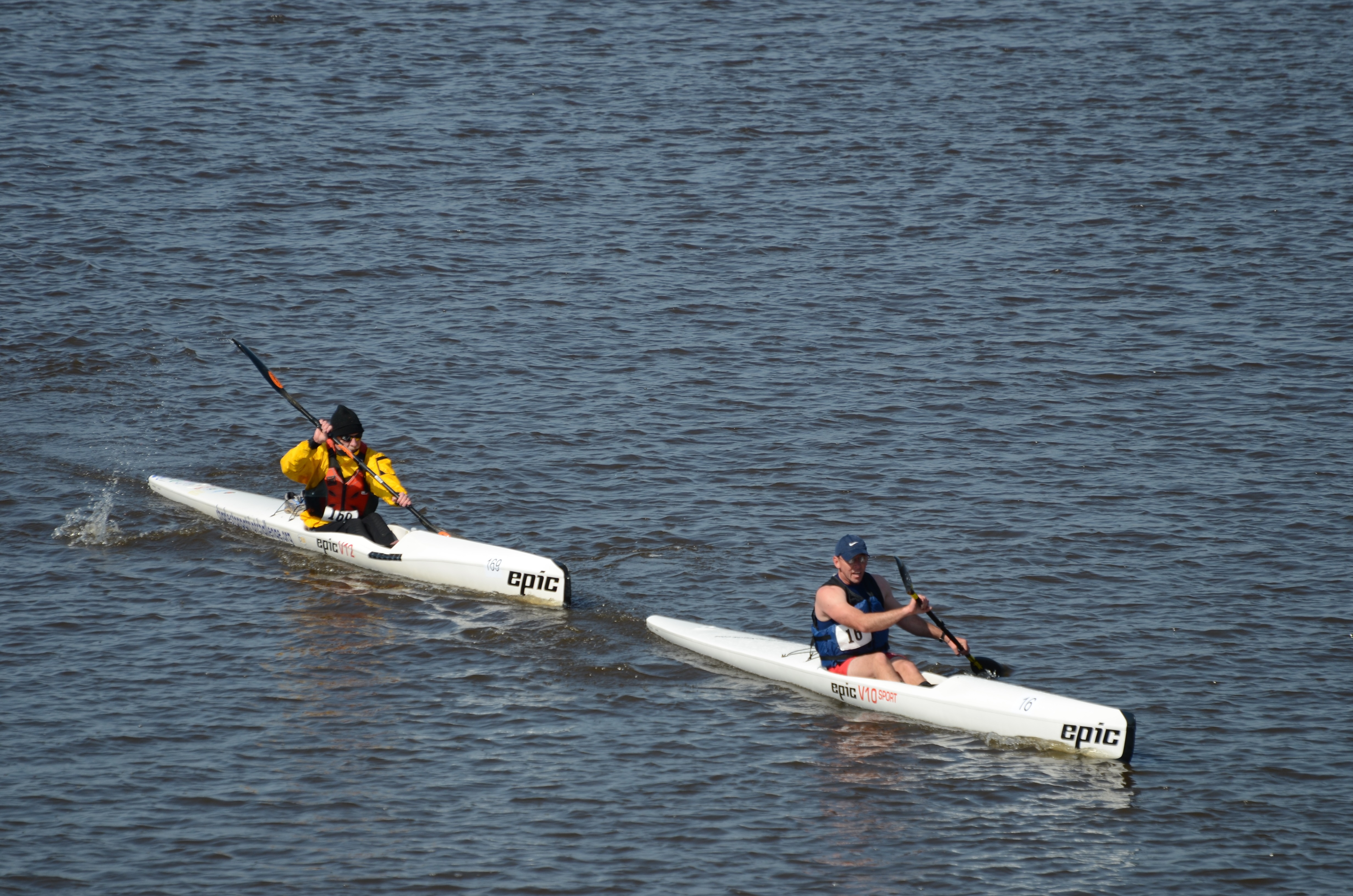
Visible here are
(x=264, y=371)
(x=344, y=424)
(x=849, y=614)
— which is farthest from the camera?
(x=264, y=371)

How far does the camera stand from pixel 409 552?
11.4 metres

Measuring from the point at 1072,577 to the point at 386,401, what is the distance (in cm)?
739

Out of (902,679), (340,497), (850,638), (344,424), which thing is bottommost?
(902,679)

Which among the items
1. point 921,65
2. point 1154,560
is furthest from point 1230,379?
point 921,65

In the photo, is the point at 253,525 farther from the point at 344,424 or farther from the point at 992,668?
the point at 992,668

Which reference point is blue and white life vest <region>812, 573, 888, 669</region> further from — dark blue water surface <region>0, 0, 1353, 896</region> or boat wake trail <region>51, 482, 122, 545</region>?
boat wake trail <region>51, 482, 122, 545</region>

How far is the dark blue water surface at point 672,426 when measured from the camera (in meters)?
8.19

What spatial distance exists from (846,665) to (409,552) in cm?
391

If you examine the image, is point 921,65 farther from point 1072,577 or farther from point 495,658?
point 495,658

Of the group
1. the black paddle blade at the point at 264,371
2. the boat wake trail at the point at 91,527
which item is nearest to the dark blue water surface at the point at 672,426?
the boat wake trail at the point at 91,527

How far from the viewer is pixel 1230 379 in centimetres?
1511

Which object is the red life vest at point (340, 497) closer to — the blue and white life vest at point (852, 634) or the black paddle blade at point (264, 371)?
the black paddle blade at point (264, 371)

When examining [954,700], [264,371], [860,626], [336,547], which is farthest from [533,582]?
[264,371]

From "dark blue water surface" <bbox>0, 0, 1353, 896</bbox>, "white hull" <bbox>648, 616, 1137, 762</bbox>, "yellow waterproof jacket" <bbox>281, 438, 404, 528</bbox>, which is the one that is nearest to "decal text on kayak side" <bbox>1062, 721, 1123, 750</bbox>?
"white hull" <bbox>648, 616, 1137, 762</bbox>
